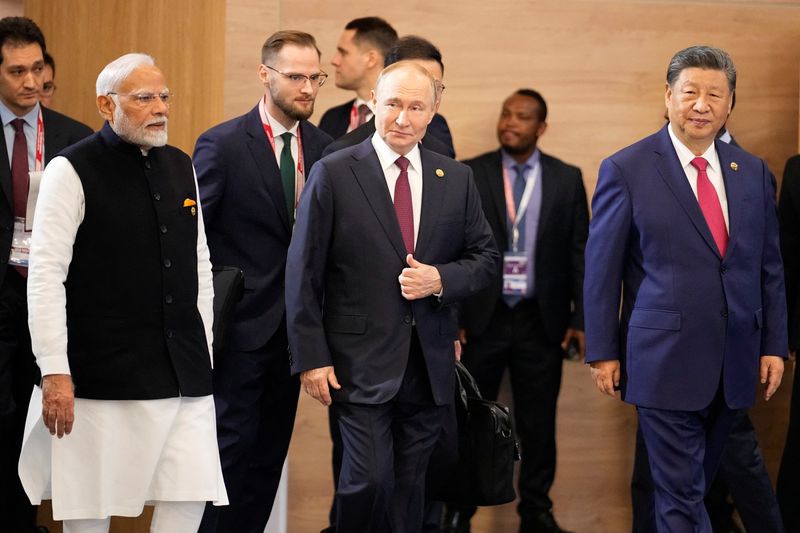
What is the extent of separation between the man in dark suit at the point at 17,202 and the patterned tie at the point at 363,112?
3.76 ft

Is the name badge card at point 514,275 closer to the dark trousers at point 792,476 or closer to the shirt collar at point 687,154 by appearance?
the dark trousers at point 792,476

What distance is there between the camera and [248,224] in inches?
178

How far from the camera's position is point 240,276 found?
4.30 metres

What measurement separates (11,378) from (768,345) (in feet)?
9.35

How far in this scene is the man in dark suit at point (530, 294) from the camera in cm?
595

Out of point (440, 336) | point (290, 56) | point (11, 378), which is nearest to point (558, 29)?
point (290, 56)

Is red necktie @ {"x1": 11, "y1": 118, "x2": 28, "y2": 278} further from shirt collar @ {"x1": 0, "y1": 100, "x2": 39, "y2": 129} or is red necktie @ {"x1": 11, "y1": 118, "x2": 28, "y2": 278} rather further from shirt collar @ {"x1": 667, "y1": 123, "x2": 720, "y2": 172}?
shirt collar @ {"x1": 667, "y1": 123, "x2": 720, "y2": 172}

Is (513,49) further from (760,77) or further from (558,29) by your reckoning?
(760,77)

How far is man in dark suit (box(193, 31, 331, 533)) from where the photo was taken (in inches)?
177

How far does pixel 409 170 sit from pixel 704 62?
3.53ft

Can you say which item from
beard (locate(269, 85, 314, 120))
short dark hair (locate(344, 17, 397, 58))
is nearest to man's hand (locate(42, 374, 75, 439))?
beard (locate(269, 85, 314, 120))

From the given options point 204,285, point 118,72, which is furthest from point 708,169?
point 118,72

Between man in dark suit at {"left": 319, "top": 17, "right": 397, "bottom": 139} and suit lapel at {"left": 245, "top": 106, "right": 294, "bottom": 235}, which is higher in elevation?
man in dark suit at {"left": 319, "top": 17, "right": 397, "bottom": 139}

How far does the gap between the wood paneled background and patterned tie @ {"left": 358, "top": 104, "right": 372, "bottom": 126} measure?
0.59 metres
